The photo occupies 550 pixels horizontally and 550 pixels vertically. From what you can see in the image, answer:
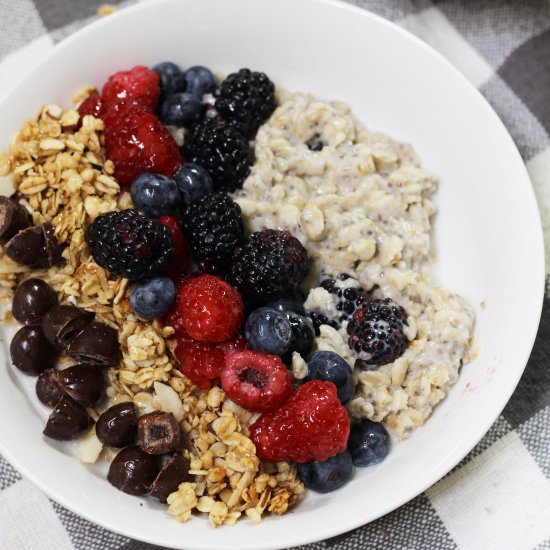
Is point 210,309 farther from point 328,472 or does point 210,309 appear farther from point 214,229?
point 328,472

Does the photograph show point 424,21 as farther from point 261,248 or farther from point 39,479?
point 39,479

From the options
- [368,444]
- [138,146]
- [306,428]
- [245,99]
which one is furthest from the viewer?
[245,99]

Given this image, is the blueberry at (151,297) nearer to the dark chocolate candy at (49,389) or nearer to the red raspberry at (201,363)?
the red raspberry at (201,363)

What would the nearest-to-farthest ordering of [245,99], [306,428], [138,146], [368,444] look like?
[306,428] → [368,444] → [138,146] → [245,99]

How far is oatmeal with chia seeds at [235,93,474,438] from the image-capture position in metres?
1.50

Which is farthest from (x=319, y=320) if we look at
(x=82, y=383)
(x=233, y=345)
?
(x=82, y=383)

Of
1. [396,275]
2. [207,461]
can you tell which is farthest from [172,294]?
[396,275]

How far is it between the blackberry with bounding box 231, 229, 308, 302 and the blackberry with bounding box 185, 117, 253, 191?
0.58ft

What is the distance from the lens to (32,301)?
1.51 metres

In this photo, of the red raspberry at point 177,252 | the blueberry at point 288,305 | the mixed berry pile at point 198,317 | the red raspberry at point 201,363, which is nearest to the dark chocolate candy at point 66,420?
the mixed berry pile at point 198,317

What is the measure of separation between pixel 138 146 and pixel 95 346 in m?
0.45

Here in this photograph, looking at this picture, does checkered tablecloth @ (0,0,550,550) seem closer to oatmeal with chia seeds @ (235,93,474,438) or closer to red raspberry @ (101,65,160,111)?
oatmeal with chia seeds @ (235,93,474,438)

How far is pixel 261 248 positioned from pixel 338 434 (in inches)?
16.2

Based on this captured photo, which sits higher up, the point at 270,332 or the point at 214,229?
the point at 214,229
